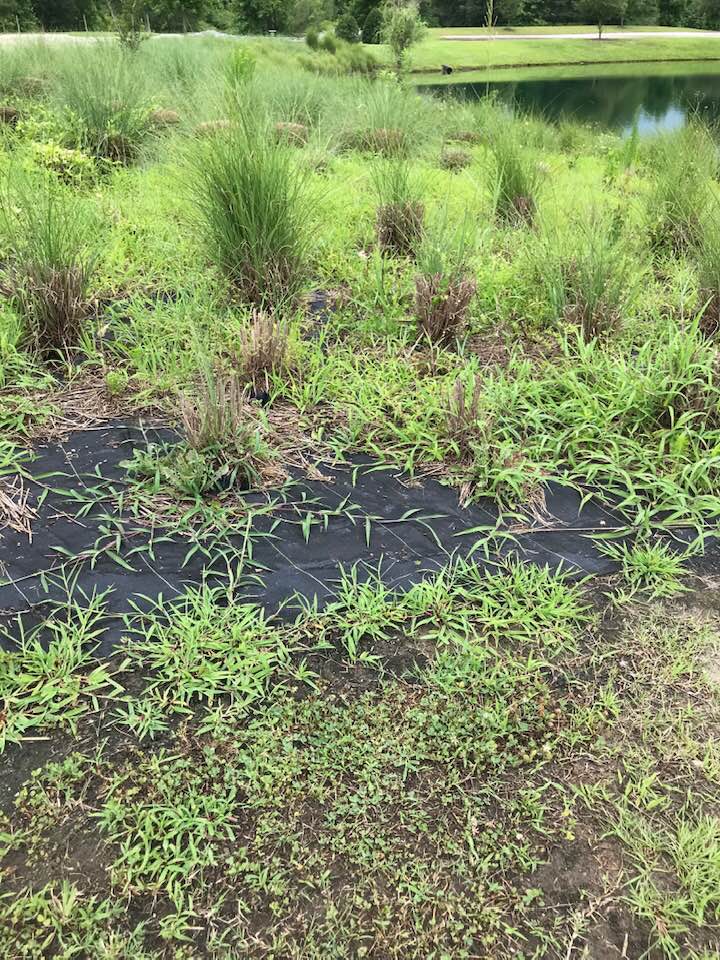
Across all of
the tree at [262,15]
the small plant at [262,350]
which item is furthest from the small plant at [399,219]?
the tree at [262,15]

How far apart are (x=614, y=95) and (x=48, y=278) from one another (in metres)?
19.4

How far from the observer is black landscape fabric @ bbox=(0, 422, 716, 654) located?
1.70 m

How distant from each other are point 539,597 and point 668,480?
2.25 ft

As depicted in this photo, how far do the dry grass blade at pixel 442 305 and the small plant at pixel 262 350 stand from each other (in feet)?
2.08

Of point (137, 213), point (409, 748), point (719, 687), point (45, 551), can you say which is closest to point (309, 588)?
point (409, 748)

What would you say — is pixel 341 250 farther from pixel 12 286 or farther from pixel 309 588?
pixel 309 588

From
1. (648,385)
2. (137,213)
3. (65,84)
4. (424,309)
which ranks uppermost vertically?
(65,84)

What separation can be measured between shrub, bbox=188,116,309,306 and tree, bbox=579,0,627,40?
1482 inches

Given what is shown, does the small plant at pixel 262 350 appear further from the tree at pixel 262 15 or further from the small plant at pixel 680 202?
the tree at pixel 262 15

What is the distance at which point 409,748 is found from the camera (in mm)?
1364

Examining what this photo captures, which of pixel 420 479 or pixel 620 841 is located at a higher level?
pixel 420 479

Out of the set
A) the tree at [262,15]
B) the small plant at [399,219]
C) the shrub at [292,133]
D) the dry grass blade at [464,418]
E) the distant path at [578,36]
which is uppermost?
the tree at [262,15]

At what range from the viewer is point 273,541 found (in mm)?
1851

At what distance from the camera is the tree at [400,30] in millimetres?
9039
